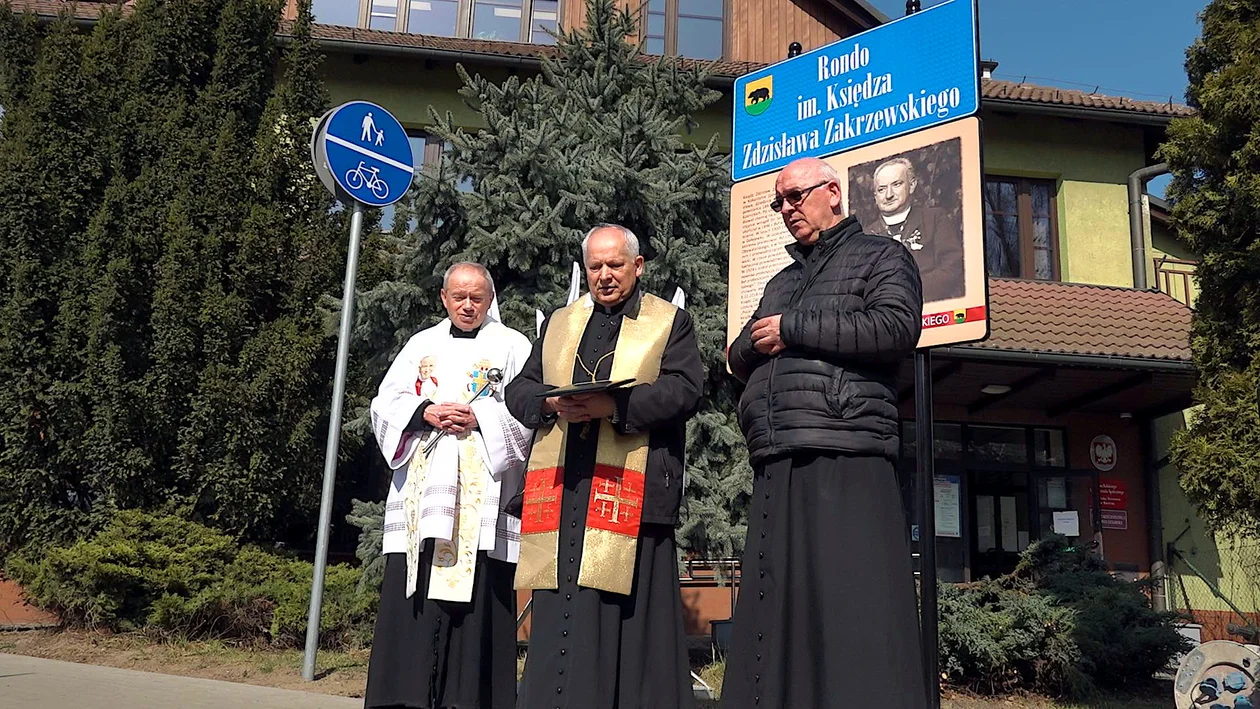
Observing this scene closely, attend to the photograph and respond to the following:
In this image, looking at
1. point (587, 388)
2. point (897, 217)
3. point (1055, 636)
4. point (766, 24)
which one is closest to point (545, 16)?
point (766, 24)

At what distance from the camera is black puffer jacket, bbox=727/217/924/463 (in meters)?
3.07

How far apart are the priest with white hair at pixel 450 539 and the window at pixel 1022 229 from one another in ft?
36.1

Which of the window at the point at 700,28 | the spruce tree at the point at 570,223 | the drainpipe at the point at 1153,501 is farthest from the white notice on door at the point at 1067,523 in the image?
the window at the point at 700,28

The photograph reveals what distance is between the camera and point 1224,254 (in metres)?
7.04

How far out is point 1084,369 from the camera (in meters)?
11.4

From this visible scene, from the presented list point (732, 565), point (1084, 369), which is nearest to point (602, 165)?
point (732, 565)

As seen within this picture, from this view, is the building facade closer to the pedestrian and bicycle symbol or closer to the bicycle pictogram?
the pedestrian and bicycle symbol

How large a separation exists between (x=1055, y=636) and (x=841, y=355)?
18.0 ft

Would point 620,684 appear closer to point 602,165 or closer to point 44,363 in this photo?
point 602,165

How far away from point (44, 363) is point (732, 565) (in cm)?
599

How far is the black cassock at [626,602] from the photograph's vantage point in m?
3.63

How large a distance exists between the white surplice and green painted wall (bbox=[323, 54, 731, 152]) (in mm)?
9294

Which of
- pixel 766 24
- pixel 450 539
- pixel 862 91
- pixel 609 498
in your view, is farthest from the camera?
pixel 766 24

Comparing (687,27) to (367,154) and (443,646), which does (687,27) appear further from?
(443,646)
